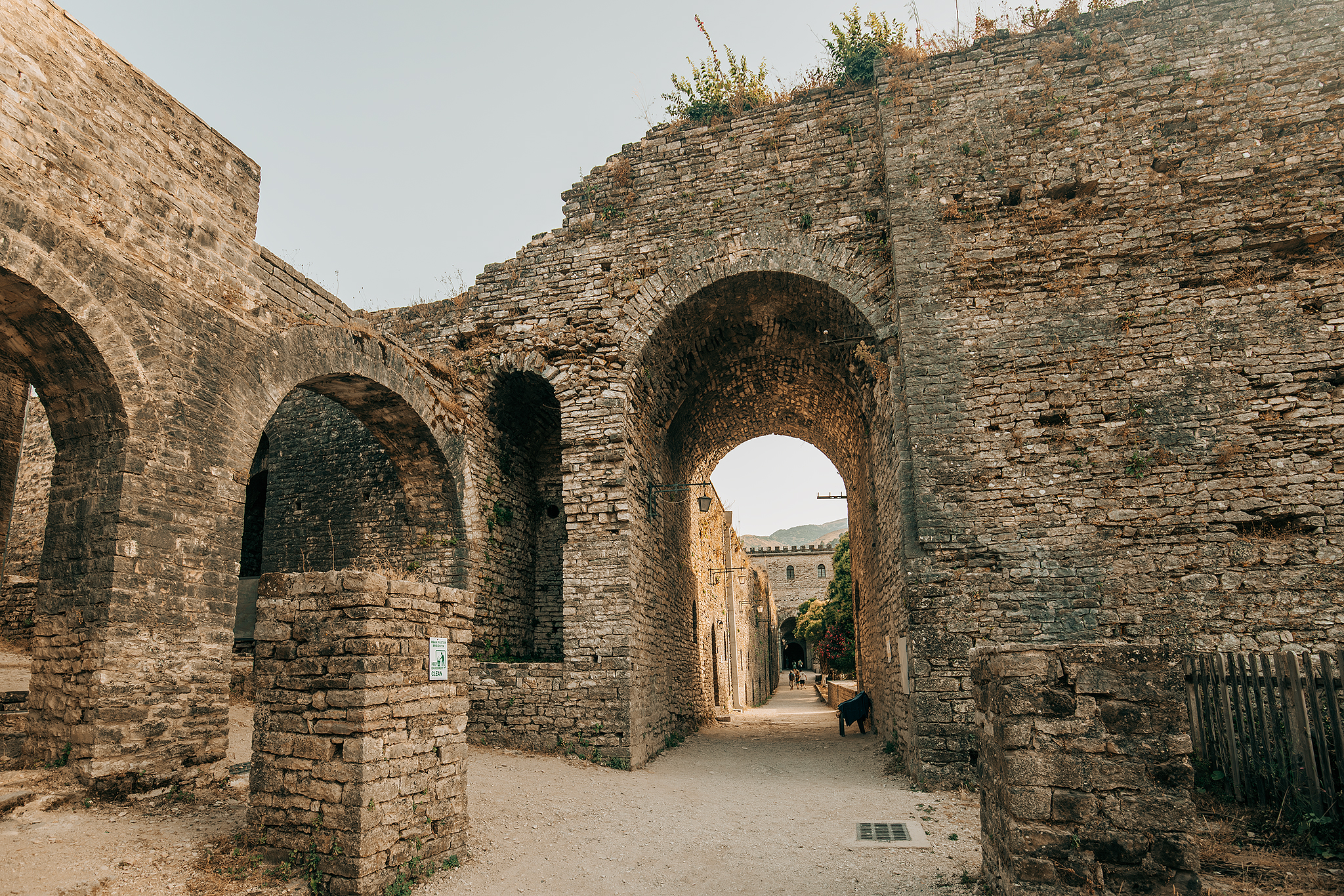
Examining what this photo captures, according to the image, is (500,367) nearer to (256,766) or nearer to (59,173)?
(59,173)

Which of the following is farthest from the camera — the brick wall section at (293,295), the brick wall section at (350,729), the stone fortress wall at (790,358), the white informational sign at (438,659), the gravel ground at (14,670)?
the gravel ground at (14,670)

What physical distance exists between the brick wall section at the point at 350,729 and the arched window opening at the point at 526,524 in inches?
237

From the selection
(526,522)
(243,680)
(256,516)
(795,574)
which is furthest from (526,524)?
(795,574)

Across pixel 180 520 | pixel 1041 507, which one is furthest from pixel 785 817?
pixel 180 520

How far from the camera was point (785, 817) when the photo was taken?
6.98 m

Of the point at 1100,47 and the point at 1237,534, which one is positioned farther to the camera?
the point at 1100,47

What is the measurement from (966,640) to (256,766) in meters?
7.15

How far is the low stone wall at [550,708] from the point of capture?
9641 mm

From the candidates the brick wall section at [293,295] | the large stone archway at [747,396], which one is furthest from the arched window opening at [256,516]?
the large stone archway at [747,396]

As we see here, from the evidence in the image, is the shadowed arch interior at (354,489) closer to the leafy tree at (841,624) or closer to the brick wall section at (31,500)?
the brick wall section at (31,500)

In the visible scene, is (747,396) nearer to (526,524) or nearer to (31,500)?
(526,524)

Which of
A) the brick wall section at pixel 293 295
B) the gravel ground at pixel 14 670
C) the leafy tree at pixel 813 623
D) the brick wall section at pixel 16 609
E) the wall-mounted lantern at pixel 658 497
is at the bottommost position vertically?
the leafy tree at pixel 813 623

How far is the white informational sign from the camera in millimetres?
5250

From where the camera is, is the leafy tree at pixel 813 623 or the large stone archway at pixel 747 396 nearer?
the large stone archway at pixel 747 396
